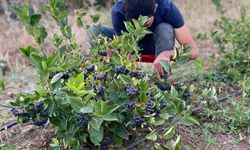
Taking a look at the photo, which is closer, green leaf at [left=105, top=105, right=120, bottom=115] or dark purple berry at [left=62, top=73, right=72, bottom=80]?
green leaf at [left=105, top=105, right=120, bottom=115]

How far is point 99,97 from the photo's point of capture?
223cm

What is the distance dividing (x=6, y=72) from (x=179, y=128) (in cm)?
240

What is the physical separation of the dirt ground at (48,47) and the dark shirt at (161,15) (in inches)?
32.4

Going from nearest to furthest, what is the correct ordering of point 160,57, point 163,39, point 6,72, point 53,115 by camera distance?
point 53,115 → point 160,57 → point 163,39 → point 6,72

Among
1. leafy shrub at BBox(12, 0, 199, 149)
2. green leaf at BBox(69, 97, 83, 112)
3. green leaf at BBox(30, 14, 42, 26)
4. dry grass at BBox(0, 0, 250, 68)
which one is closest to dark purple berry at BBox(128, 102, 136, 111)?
leafy shrub at BBox(12, 0, 199, 149)

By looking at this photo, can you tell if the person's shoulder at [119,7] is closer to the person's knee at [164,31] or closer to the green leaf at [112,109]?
the person's knee at [164,31]

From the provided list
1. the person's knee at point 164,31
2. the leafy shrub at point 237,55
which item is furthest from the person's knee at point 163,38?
the leafy shrub at point 237,55

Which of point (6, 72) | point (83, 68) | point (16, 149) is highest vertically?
point (83, 68)

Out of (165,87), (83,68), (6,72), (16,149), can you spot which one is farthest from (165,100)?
(6,72)

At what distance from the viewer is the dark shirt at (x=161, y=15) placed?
10.5 feet

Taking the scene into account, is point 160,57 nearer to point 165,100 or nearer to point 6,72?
point 165,100

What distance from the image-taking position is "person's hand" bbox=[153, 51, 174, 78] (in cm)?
259

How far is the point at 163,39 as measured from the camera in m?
3.09

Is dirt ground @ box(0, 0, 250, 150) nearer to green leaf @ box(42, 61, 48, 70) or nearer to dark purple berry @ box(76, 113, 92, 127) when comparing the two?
dark purple berry @ box(76, 113, 92, 127)
